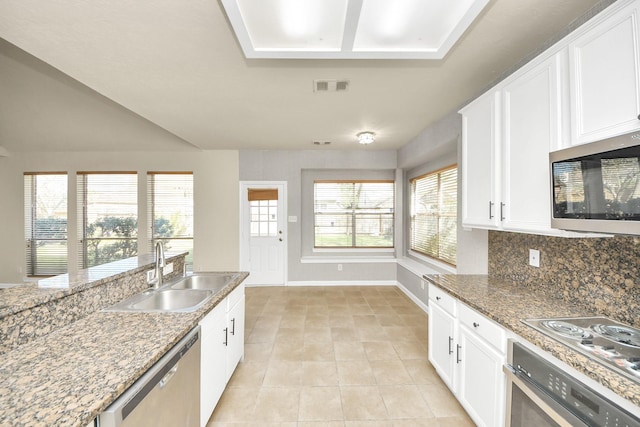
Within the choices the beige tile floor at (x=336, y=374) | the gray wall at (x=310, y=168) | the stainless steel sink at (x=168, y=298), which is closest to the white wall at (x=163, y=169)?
the gray wall at (x=310, y=168)

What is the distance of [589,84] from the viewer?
3.99 feet

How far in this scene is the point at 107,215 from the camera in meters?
5.07

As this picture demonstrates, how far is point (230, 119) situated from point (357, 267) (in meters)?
3.32

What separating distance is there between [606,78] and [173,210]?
5.59 m

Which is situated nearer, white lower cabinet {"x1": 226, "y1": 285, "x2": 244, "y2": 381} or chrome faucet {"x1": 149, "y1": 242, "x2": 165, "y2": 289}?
chrome faucet {"x1": 149, "y1": 242, "x2": 165, "y2": 289}

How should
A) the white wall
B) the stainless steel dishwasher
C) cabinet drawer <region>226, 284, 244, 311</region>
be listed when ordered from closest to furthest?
the stainless steel dishwasher < cabinet drawer <region>226, 284, 244, 311</region> < the white wall

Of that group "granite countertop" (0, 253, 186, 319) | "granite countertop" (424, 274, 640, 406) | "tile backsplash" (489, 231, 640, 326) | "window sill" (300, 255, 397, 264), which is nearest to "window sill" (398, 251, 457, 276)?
"window sill" (300, 255, 397, 264)

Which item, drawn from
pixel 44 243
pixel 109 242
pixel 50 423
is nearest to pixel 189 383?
pixel 50 423

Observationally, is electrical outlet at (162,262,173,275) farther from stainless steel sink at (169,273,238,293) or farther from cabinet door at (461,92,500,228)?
cabinet door at (461,92,500,228)

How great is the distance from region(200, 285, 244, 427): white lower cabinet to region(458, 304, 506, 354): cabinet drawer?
1646 mm

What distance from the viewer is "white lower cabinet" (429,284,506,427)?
1.47m

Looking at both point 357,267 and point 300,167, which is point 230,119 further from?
point 357,267

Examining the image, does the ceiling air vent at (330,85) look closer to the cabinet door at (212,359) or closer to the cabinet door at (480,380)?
the cabinet door at (212,359)

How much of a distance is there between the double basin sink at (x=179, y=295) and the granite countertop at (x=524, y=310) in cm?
170
